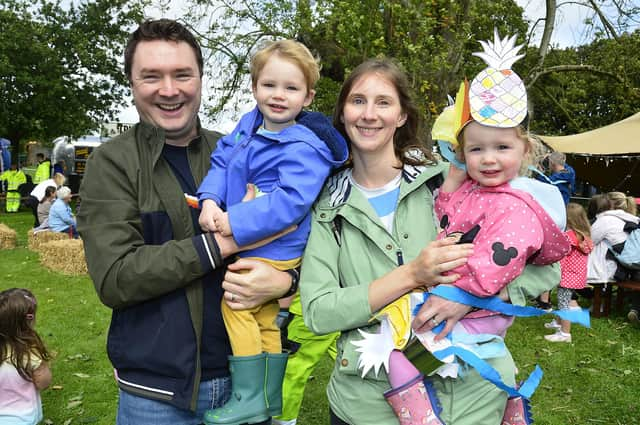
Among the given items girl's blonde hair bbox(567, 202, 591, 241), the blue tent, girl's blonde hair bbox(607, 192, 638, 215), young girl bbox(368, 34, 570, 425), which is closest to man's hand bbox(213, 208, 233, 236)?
young girl bbox(368, 34, 570, 425)

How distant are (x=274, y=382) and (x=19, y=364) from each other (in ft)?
8.53

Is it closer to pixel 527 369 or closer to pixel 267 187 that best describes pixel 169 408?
pixel 267 187

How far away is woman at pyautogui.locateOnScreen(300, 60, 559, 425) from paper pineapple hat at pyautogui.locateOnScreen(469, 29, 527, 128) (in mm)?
283

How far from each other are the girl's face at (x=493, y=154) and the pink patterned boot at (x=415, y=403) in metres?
0.75

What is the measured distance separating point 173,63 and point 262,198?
615 mm

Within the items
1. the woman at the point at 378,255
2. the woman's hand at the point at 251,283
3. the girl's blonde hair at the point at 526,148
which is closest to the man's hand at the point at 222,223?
the woman's hand at the point at 251,283

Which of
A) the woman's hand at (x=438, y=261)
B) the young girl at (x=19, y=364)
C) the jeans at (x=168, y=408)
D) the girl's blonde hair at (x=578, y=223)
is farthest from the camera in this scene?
the girl's blonde hair at (x=578, y=223)

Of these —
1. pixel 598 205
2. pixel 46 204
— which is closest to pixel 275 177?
pixel 598 205

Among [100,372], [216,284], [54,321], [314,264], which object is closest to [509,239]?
→ [314,264]

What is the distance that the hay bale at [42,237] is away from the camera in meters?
12.7

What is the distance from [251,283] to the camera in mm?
2158

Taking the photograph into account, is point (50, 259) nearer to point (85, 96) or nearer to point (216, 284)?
point (216, 284)

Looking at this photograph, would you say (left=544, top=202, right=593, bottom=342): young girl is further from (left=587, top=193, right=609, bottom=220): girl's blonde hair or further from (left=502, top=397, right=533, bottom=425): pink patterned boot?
(left=502, top=397, right=533, bottom=425): pink patterned boot

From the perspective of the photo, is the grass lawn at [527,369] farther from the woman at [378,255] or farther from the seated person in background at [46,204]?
the seated person in background at [46,204]
